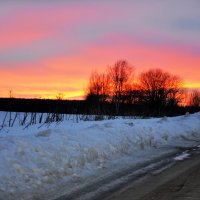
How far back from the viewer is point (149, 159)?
1229 cm

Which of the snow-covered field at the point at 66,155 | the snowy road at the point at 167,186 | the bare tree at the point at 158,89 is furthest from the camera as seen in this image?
the bare tree at the point at 158,89

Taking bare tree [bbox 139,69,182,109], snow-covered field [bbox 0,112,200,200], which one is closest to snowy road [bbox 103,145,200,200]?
snow-covered field [bbox 0,112,200,200]

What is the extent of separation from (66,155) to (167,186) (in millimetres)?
2819

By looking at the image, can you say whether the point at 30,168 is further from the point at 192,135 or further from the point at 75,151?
the point at 192,135

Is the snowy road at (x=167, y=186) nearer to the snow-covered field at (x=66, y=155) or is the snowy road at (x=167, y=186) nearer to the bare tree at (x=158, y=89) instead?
the snow-covered field at (x=66, y=155)

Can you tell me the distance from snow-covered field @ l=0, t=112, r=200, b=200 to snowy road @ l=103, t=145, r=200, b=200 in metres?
1.04

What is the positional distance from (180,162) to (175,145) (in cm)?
443

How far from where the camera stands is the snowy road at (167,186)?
7.58m

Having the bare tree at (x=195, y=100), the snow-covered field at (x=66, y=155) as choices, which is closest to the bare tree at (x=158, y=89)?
the bare tree at (x=195, y=100)

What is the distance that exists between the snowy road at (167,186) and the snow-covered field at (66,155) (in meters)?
1.04

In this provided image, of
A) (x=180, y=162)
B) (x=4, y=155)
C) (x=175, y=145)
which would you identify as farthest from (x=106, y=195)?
(x=175, y=145)

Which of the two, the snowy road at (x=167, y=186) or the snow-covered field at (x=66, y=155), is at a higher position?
the snow-covered field at (x=66, y=155)

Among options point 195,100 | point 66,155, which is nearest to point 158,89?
point 195,100

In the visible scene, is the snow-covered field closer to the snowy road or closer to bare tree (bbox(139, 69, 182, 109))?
the snowy road
